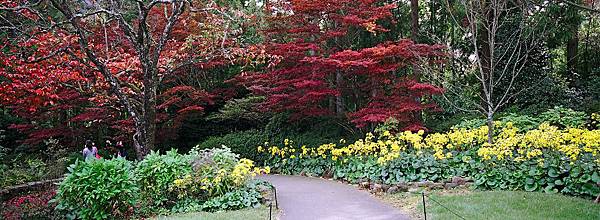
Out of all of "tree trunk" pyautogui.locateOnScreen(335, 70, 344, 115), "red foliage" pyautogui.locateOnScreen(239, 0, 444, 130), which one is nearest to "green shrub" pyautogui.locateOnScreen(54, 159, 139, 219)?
"red foliage" pyautogui.locateOnScreen(239, 0, 444, 130)

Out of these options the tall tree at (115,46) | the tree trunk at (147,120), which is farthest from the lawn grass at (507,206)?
the tall tree at (115,46)

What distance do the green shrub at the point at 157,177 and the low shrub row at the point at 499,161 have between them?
147 inches

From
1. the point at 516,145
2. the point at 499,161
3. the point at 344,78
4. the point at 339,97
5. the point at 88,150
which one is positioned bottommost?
the point at 499,161

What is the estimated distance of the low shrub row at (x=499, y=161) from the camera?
22.1ft

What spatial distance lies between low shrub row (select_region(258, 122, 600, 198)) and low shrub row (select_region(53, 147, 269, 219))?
8.78 feet

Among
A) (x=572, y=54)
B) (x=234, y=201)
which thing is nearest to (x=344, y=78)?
(x=234, y=201)

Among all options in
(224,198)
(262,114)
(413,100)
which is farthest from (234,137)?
(224,198)

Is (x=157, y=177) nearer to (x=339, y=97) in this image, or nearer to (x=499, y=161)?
(x=499, y=161)

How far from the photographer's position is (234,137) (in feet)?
52.2

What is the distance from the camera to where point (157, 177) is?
7.80 m

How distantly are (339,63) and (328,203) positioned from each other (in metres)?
4.00

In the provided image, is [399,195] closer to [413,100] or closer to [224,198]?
[224,198]

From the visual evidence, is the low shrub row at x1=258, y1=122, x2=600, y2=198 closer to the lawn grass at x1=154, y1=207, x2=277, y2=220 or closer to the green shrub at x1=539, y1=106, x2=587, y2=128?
the green shrub at x1=539, y1=106, x2=587, y2=128

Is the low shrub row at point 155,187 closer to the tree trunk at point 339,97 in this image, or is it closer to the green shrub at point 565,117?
the tree trunk at point 339,97
